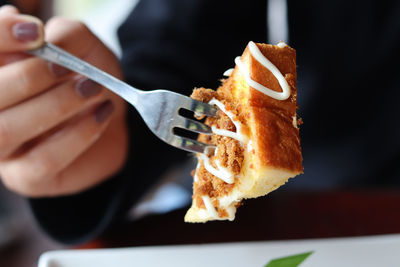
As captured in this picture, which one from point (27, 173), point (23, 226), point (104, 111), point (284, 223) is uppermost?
point (104, 111)

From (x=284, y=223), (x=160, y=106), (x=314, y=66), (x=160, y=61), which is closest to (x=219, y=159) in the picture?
(x=160, y=106)

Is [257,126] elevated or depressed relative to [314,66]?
elevated

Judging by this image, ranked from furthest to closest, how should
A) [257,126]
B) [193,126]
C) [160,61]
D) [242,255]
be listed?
[160,61]
[242,255]
[193,126]
[257,126]

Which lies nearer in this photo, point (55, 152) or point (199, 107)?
point (199, 107)

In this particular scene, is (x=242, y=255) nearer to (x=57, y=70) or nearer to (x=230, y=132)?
(x=230, y=132)

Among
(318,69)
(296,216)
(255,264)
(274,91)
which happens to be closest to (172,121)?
(274,91)

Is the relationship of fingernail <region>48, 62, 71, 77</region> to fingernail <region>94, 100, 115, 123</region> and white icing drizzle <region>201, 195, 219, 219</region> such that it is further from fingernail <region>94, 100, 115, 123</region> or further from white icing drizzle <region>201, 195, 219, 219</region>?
white icing drizzle <region>201, 195, 219, 219</region>

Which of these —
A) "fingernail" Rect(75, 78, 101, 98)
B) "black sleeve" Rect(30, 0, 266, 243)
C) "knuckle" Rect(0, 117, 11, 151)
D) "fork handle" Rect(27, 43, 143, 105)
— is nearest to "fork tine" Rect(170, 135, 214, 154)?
"fork handle" Rect(27, 43, 143, 105)

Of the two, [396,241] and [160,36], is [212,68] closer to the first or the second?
[160,36]
